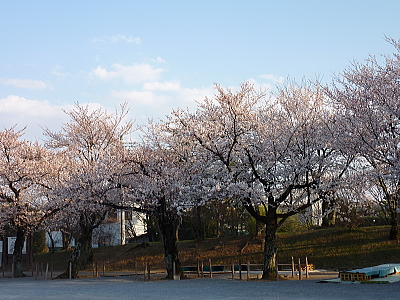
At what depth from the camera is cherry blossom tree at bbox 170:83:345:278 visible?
63.3 feet

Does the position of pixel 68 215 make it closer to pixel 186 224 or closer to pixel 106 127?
pixel 106 127

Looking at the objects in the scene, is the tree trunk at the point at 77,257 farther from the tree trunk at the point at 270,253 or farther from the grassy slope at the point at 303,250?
the tree trunk at the point at 270,253

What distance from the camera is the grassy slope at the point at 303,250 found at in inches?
1035

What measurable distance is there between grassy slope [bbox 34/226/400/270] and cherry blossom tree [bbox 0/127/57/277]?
7.52 metres

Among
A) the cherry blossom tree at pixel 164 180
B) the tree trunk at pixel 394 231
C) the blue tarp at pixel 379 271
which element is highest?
the cherry blossom tree at pixel 164 180

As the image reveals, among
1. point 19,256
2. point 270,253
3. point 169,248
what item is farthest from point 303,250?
point 19,256

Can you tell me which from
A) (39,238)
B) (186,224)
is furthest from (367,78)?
(39,238)

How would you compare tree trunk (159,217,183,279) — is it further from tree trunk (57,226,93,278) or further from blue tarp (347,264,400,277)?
blue tarp (347,264,400,277)

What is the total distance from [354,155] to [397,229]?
1167 cm

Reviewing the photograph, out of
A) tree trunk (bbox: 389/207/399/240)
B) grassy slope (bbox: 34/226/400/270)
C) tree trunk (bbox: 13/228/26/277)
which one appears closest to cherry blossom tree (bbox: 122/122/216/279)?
grassy slope (bbox: 34/226/400/270)

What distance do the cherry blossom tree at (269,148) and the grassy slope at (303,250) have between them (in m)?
8.15

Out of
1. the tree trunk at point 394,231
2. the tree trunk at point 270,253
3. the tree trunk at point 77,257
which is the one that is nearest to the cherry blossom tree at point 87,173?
the tree trunk at point 77,257

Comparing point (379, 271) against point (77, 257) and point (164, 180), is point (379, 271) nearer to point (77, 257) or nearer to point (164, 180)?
point (164, 180)

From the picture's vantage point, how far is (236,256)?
30.5m
